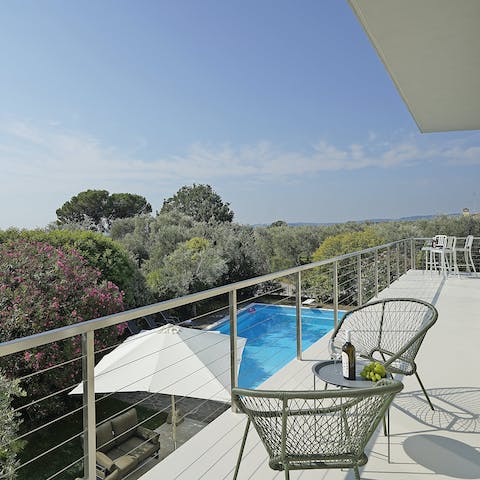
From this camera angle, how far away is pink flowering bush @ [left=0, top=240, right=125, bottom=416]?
7473 millimetres

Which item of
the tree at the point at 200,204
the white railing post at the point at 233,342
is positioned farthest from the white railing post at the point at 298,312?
the tree at the point at 200,204

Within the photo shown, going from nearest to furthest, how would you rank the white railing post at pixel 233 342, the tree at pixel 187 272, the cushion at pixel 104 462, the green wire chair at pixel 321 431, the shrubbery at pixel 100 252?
the green wire chair at pixel 321 431, the white railing post at pixel 233 342, the cushion at pixel 104 462, the shrubbery at pixel 100 252, the tree at pixel 187 272

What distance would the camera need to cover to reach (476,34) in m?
3.30

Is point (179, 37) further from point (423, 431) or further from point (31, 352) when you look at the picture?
point (423, 431)

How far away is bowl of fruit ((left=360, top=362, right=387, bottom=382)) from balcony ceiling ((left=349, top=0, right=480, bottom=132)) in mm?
2270

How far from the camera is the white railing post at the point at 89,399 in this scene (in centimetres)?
152

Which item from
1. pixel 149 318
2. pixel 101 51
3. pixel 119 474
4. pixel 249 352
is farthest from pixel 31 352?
pixel 101 51

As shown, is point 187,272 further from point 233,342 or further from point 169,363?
point 233,342

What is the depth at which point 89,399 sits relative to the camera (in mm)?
1539

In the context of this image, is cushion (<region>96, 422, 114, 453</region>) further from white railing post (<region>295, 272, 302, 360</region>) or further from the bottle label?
the bottle label

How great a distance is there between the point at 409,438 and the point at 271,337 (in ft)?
30.5

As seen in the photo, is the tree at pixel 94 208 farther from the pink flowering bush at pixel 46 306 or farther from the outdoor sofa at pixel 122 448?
the outdoor sofa at pixel 122 448

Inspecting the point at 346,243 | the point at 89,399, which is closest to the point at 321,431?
the point at 89,399

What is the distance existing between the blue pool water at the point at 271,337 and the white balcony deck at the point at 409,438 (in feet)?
18.4
